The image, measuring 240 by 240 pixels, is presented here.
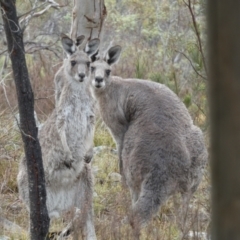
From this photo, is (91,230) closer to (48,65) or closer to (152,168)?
(152,168)

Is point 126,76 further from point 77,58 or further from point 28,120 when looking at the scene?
point 28,120

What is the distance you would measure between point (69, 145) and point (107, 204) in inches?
27.1

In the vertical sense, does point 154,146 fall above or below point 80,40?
below

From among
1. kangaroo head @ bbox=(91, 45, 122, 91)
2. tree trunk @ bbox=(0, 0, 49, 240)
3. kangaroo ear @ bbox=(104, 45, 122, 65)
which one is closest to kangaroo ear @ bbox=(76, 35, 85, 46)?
kangaroo head @ bbox=(91, 45, 122, 91)

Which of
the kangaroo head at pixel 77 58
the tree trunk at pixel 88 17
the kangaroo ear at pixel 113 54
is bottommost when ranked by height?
the kangaroo ear at pixel 113 54

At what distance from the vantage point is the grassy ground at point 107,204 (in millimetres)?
3921

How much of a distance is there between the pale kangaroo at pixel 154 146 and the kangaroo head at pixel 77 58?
20.3 inches

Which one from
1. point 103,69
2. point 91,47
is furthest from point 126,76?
point 91,47

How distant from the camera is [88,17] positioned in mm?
6777

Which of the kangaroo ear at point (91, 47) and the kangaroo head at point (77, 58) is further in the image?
the kangaroo ear at point (91, 47)

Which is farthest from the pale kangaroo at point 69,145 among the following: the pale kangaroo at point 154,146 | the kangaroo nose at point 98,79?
the kangaroo nose at point 98,79

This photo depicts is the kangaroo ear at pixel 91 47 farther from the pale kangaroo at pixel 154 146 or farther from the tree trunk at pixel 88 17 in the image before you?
the tree trunk at pixel 88 17

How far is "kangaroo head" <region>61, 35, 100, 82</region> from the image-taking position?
17.7 ft

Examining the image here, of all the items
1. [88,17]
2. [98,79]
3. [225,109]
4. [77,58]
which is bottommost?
[98,79]
